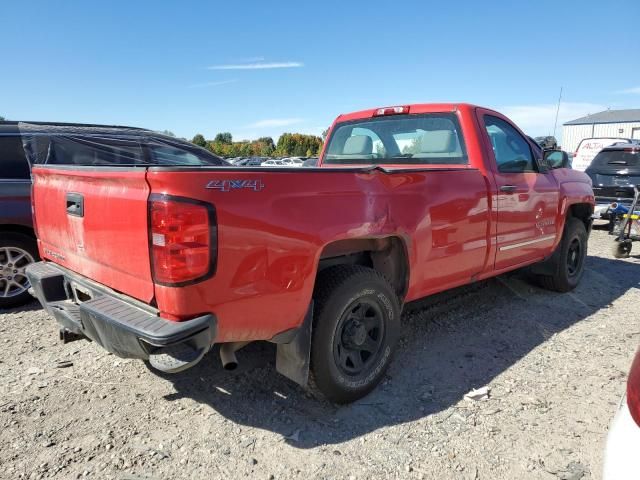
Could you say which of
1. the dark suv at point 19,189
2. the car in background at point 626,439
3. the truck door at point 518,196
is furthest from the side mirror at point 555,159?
the dark suv at point 19,189

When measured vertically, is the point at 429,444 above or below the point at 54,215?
below

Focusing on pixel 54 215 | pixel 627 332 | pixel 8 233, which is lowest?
pixel 627 332

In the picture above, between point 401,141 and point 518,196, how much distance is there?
3.92 ft

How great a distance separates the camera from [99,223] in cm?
244

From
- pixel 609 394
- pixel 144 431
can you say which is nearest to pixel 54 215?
pixel 144 431

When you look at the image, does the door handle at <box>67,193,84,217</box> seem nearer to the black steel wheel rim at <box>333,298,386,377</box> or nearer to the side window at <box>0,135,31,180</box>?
the black steel wheel rim at <box>333,298,386,377</box>

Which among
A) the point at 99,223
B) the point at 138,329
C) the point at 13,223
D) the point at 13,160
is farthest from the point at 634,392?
the point at 13,160

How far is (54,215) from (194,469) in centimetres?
185

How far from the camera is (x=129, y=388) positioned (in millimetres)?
3104

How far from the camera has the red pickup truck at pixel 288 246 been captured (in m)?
2.07

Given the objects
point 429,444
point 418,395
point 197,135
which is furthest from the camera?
point 197,135

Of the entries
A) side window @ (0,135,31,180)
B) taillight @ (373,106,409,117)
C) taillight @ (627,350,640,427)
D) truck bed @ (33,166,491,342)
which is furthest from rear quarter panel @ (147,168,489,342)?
side window @ (0,135,31,180)

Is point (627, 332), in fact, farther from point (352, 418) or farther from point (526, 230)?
point (352, 418)

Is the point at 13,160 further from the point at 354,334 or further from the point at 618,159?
the point at 618,159
